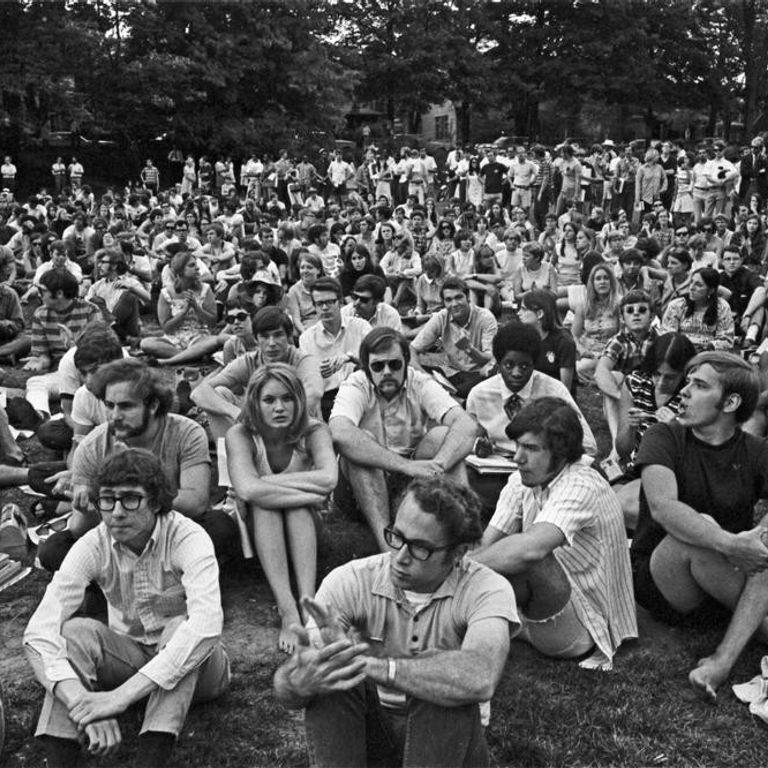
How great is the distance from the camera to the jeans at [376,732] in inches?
112

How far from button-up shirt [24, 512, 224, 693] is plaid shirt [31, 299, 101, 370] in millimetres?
5832

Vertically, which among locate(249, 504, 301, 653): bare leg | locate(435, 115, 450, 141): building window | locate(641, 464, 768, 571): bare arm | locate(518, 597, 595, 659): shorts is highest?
locate(435, 115, 450, 141): building window

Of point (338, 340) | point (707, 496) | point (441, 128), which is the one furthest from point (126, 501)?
point (441, 128)

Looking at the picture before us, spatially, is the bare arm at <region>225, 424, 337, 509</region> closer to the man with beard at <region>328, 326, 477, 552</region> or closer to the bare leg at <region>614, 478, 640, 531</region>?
the man with beard at <region>328, 326, 477, 552</region>

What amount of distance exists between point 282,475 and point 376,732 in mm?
1802

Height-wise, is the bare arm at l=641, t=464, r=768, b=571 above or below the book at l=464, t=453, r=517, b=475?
above

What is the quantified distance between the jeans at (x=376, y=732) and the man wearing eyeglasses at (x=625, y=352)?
13.3 feet

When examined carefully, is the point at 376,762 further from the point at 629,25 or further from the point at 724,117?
the point at 724,117

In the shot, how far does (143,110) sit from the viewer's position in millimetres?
34344

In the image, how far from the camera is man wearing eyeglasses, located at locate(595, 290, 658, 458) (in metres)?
6.88

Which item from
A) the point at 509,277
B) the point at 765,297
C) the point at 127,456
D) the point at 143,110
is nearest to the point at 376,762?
the point at 127,456

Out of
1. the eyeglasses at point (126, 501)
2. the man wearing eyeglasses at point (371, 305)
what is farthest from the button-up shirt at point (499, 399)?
the eyeglasses at point (126, 501)

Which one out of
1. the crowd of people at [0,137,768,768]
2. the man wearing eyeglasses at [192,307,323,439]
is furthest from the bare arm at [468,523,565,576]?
the man wearing eyeglasses at [192,307,323,439]

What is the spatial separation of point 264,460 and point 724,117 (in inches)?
1819
